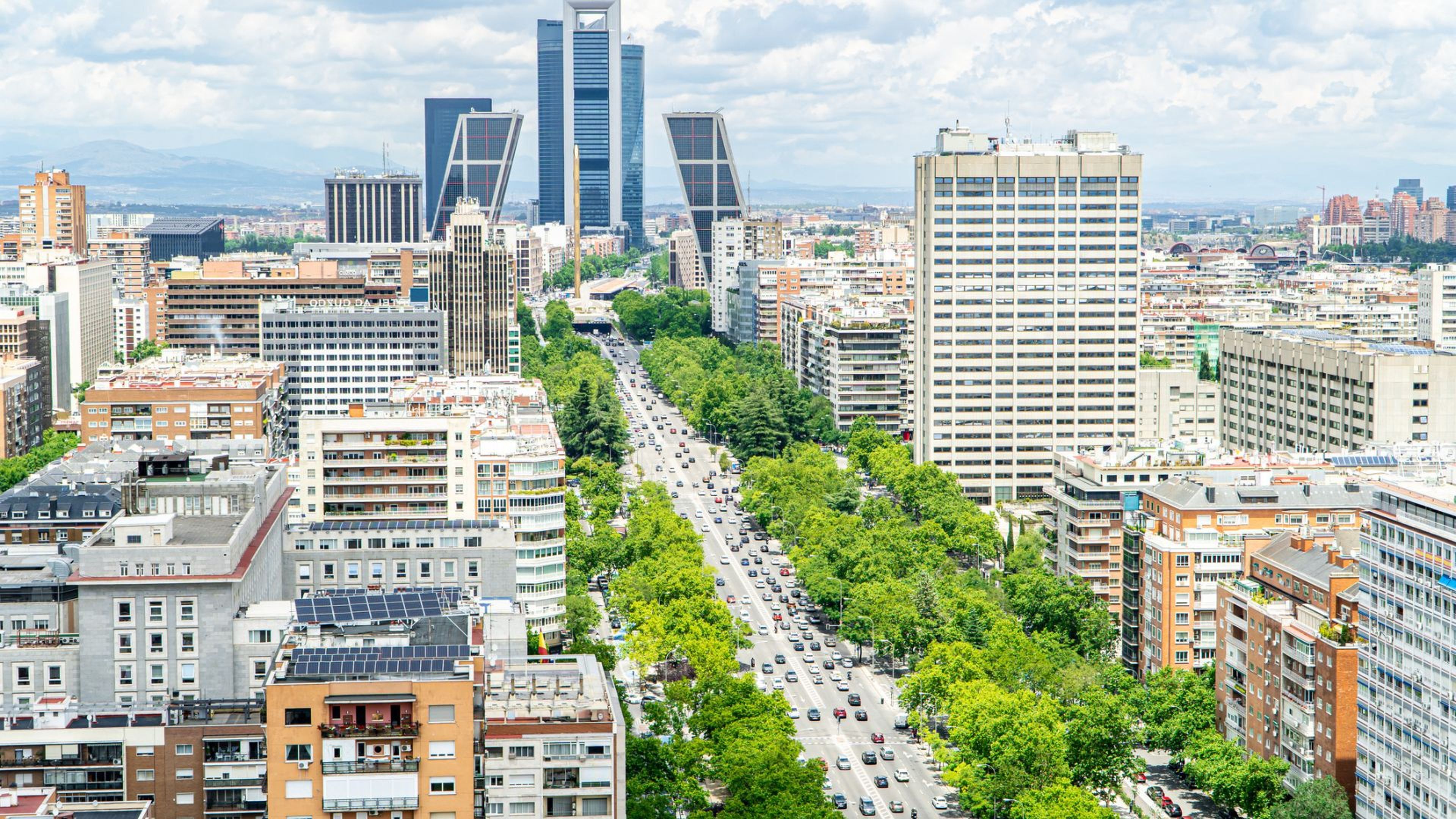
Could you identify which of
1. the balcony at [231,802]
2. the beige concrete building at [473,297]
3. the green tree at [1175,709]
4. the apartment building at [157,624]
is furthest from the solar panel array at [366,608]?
the beige concrete building at [473,297]

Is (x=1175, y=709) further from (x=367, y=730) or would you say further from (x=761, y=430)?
(x=761, y=430)

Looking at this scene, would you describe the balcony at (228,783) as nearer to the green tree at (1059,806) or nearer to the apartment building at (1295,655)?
the green tree at (1059,806)

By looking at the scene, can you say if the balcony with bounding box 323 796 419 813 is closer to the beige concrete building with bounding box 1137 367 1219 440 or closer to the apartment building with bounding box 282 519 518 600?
the apartment building with bounding box 282 519 518 600

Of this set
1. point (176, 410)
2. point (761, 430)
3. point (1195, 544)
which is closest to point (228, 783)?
point (1195, 544)

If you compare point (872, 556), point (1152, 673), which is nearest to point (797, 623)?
point (872, 556)

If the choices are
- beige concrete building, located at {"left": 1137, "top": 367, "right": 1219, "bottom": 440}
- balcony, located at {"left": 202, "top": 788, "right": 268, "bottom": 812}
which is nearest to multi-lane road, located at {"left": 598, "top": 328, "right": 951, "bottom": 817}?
balcony, located at {"left": 202, "top": 788, "right": 268, "bottom": 812}

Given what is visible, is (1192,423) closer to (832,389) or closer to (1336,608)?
(832,389)
